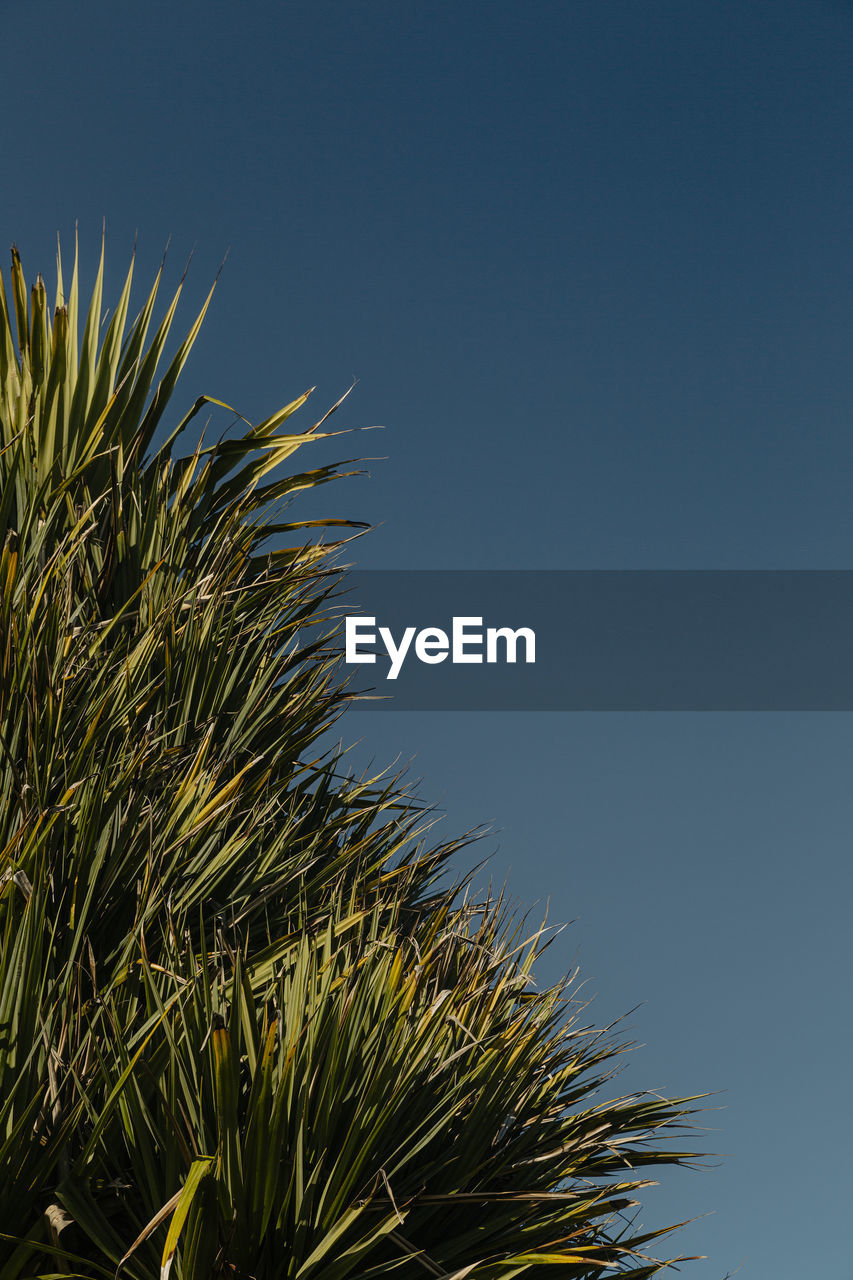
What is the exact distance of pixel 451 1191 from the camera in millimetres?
1898

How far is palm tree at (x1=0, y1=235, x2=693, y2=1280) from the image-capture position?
1649 millimetres

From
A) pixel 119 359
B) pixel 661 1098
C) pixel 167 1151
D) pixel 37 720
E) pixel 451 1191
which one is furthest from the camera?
pixel 119 359

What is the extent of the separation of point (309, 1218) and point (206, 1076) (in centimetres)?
29

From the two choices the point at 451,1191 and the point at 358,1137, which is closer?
the point at 358,1137

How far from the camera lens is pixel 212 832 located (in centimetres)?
238

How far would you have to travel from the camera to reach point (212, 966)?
2105 mm

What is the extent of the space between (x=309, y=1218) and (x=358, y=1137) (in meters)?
0.14

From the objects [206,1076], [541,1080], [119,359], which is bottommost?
[541,1080]

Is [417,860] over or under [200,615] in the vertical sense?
under

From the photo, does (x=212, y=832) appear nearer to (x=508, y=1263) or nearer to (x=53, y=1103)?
(x=53, y=1103)

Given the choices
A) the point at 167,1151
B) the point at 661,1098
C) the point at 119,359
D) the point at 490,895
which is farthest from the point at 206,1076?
the point at 119,359

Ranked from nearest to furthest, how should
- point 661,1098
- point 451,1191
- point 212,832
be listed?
point 451,1191 → point 212,832 → point 661,1098

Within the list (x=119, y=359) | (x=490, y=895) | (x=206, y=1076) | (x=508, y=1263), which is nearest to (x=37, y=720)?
(x=206, y=1076)

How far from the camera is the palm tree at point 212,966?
1.65 metres
